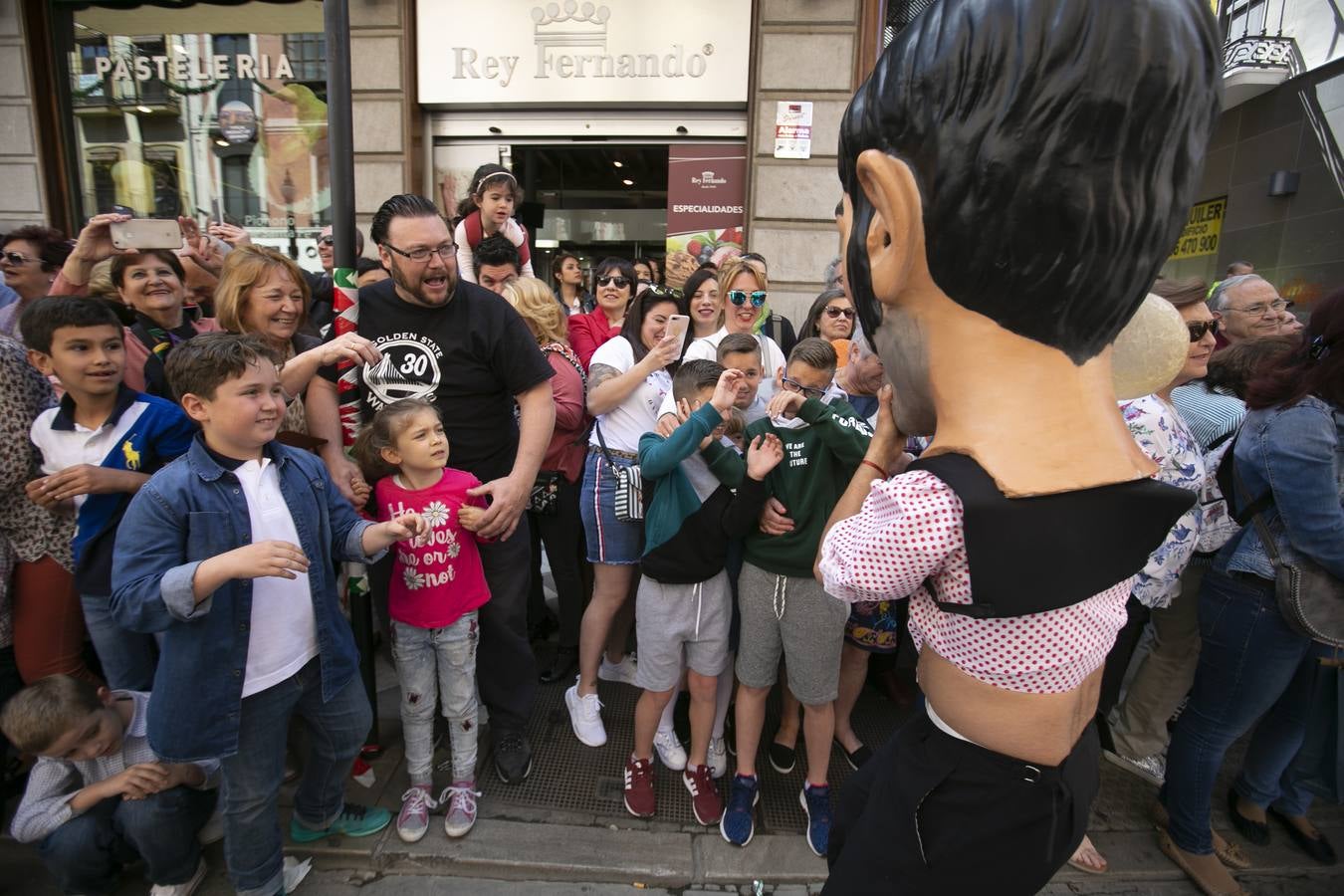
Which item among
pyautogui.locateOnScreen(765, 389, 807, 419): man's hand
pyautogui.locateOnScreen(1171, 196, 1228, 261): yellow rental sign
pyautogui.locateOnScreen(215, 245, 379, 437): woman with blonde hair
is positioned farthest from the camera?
Answer: pyautogui.locateOnScreen(1171, 196, 1228, 261): yellow rental sign

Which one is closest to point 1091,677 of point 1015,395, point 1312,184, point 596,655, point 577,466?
point 1015,395

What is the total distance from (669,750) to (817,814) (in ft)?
2.18

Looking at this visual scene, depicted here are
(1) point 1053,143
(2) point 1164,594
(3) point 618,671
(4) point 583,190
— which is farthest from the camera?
(4) point 583,190

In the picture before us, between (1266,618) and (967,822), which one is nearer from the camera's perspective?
(967,822)

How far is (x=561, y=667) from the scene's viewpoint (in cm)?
362

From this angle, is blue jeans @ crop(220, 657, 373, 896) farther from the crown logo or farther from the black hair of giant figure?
the crown logo

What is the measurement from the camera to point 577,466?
3547 millimetres

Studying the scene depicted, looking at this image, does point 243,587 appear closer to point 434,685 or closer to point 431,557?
point 431,557

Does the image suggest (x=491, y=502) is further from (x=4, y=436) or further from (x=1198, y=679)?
(x=1198, y=679)

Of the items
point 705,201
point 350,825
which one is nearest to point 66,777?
point 350,825

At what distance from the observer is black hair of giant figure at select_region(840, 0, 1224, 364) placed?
975 mm

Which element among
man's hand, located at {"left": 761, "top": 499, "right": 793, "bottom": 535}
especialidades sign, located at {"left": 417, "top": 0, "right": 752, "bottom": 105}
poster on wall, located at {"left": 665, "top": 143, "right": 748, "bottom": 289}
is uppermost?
especialidades sign, located at {"left": 417, "top": 0, "right": 752, "bottom": 105}

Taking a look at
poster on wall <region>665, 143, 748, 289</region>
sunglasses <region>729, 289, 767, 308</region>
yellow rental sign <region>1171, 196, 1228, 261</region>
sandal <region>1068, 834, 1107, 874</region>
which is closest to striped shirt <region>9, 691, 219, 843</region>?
sunglasses <region>729, 289, 767, 308</region>

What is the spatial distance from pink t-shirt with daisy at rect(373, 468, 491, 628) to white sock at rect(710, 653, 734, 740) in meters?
1.08
